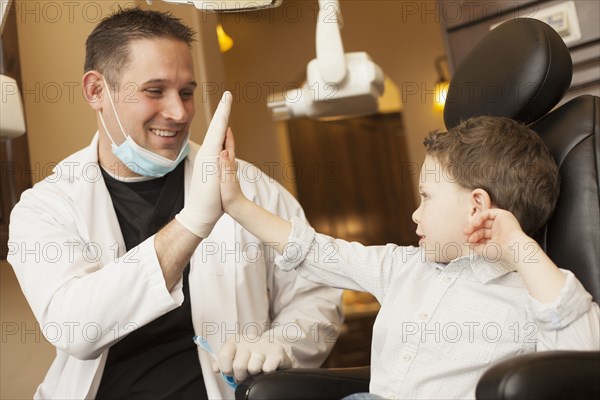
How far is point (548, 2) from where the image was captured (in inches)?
77.7

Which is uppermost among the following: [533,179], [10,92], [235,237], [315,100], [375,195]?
[10,92]

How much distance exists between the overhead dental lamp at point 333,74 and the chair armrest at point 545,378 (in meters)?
0.51

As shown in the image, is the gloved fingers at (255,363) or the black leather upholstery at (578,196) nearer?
the black leather upholstery at (578,196)

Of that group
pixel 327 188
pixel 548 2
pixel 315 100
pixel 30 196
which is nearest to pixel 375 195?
pixel 327 188

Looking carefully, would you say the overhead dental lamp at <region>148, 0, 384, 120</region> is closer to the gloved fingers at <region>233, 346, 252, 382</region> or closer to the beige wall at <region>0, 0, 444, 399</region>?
the gloved fingers at <region>233, 346, 252, 382</region>

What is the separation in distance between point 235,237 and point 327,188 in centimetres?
378

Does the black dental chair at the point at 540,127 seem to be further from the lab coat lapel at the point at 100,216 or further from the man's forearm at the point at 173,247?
the lab coat lapel at the point at 100,216

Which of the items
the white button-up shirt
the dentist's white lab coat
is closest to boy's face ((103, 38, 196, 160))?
the dentist's white lab coat

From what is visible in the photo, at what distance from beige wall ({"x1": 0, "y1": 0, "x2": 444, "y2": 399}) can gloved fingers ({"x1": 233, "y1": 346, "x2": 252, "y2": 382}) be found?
3.23ft

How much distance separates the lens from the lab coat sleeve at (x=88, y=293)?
1.44m

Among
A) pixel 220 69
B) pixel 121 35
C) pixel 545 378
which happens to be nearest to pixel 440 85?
pixel 220 69

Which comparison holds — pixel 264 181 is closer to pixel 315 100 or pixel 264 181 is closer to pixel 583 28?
pixel 315 100

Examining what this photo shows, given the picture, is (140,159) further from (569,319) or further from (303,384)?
(569,319)

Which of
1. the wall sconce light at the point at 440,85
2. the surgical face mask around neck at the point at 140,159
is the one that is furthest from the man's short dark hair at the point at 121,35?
the wall sconce light at the point at 440,85
